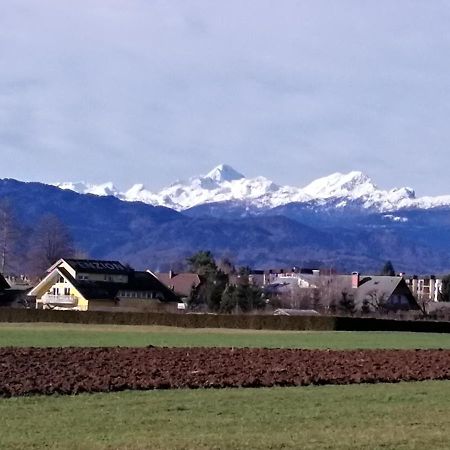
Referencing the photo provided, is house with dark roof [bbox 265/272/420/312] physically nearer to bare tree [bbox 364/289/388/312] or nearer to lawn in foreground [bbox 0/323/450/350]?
bare tree [bbox 364/289/388/312]

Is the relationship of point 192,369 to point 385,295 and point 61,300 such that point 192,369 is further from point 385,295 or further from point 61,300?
point 385,295

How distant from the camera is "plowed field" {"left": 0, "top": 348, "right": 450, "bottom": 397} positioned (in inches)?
1035

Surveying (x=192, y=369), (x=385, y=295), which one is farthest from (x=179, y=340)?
(x=385, y=295)

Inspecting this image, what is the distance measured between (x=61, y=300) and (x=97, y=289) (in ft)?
17.4

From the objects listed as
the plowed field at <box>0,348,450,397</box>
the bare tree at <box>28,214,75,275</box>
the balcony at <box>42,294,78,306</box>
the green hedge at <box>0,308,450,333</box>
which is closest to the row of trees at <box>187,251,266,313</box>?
the balcony at <box>42,294,78,306</box>

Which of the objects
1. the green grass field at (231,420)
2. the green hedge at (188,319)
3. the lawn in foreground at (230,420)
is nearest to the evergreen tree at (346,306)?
the green hedge at (188,319)

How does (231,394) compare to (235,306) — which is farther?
(235,306)

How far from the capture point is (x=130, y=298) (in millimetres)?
139000

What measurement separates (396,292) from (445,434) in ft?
495

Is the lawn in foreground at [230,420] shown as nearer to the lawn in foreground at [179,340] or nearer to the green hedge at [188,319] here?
the lawn in foreground at [179,340]

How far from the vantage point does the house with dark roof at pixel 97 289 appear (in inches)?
5310

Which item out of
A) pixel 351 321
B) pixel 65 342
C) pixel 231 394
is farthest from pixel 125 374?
pixel 351 321

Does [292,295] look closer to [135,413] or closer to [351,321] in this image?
[351,321]

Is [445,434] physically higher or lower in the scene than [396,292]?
lower
